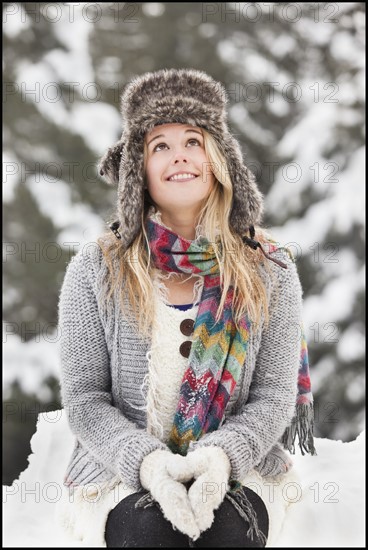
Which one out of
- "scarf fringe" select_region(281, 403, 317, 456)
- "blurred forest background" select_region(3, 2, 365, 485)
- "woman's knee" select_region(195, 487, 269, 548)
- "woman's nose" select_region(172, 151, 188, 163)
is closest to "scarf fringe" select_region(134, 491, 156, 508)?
"woman's knee" select_region(195, 487, 269, 548)

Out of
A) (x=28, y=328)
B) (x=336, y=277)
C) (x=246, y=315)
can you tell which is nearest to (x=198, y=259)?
(x=246, y=315)

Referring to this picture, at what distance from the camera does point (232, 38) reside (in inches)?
231

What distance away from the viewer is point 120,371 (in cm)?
184

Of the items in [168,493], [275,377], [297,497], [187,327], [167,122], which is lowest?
[297,497]

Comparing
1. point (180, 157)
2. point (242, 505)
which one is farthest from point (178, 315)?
point (242, 505)

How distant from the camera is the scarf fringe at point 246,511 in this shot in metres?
1.56

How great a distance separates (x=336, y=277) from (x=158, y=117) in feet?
11.5

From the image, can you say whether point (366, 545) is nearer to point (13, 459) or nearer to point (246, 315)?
point (246, 315)

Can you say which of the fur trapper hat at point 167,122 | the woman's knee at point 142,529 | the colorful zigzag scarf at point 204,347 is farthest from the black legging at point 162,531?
the fur trapper hat at point 167,122

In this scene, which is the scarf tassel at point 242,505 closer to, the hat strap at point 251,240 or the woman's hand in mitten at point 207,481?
the woman's hand in mitten at point 207,481

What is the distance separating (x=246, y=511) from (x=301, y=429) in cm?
46

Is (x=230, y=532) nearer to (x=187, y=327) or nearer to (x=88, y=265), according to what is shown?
(x=187, y=327)

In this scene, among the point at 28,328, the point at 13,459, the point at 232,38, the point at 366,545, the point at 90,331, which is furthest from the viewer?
the point at 232,38

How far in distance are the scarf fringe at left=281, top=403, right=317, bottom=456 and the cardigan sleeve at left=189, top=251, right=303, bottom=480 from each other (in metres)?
0.10
